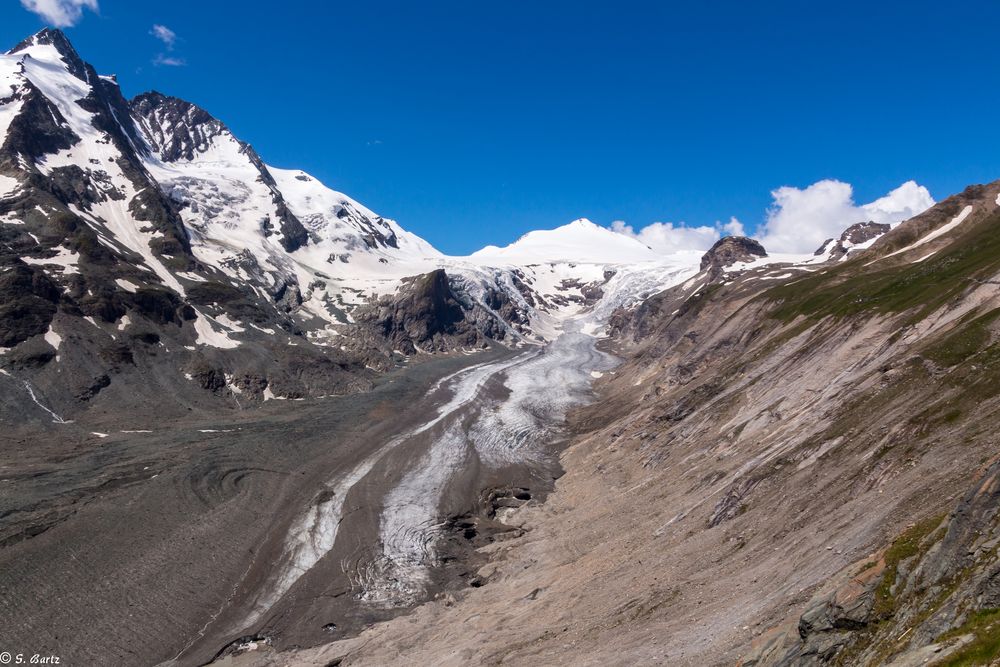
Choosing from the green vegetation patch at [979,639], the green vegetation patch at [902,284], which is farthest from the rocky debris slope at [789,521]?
Answer: the green vegetation patch at [902,284]

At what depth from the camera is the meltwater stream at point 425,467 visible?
47906 mm

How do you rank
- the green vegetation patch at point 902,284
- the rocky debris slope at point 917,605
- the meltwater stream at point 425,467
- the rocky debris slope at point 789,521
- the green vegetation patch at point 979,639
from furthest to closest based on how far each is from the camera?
the green vegetation patch at point 902,284
the meltwater stream at point 425,467
the rocky debris slope at point 789,521
the rocky debris slope at point 917,605
the green vegetation patch at point 979,639

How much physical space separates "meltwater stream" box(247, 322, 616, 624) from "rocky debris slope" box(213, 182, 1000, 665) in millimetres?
6550

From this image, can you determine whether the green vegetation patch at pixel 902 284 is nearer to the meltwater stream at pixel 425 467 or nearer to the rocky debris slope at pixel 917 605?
the meltwater stream at pixel 425 467

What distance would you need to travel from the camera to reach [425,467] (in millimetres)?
75688

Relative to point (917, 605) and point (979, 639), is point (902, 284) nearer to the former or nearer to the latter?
point (917, 605)

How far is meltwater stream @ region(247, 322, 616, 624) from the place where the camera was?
1886 inches

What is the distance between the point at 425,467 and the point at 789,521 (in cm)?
4984

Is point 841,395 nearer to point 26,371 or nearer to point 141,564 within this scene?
point 141,564

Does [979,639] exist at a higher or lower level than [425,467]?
lower

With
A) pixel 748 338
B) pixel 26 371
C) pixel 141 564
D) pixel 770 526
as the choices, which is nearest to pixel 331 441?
pixel 141 564

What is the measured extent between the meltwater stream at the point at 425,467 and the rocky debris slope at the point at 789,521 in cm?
655

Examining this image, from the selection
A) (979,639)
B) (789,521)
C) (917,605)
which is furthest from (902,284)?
(979,639)

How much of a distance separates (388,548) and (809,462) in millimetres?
32556
